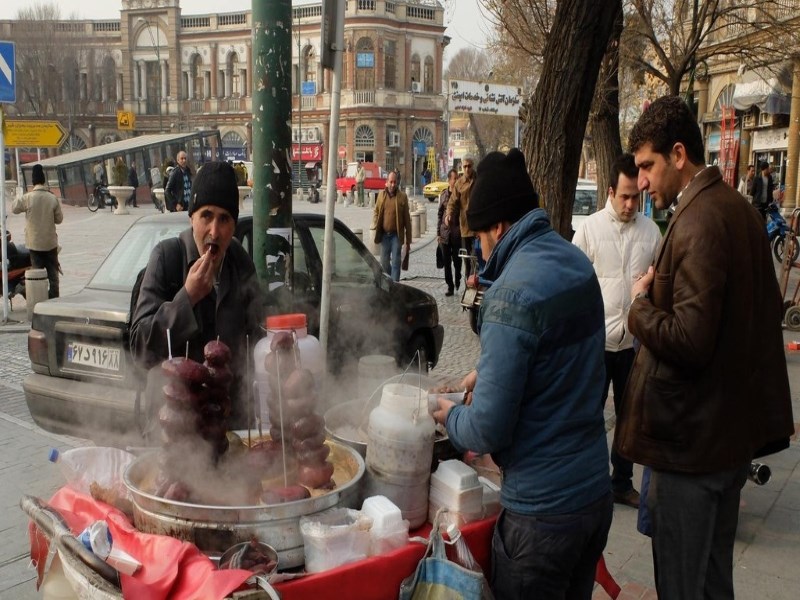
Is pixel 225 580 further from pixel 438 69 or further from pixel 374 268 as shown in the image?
pixel 438 69

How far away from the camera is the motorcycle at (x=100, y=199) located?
1277 inches

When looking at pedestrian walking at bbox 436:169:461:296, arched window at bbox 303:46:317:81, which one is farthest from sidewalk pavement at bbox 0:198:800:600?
arched window at bbox 303:46:317:81

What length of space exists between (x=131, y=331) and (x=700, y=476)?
2121 mm

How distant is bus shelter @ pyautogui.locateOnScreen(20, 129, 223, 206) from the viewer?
34969 millimetres

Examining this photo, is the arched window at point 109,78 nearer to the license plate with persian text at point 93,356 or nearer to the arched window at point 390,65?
the arched window at point 390,65

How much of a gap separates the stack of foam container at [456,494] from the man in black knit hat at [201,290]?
2.98ft

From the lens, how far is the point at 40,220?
10.6 m

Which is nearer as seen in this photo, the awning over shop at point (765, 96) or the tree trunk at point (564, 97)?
the tree trunk at point (564, 97)

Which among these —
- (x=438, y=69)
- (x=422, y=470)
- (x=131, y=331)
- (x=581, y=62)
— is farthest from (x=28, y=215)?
(x=438, y=69)

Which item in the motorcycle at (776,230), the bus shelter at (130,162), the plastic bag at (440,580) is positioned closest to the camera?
the plastic bag at (440,580)

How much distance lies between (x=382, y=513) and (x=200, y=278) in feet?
3.52

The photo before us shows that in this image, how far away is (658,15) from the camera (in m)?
15.1

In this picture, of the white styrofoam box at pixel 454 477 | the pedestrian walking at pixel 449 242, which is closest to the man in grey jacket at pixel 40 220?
the pedestrian walking at pixel 449 242

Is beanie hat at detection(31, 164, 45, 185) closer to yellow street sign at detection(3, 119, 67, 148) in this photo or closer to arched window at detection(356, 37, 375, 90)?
yellow street sign at detection(3, 119, 67, 148)
